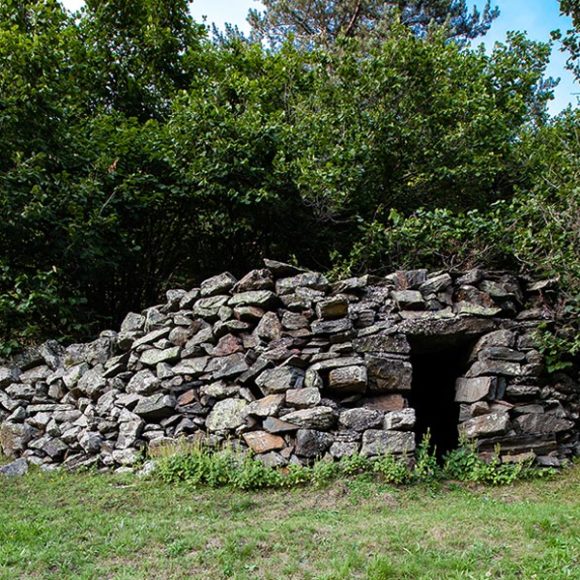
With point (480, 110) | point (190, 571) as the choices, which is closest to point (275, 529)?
point (190, 571)

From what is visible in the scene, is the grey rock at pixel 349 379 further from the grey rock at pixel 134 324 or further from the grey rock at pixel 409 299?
the grey rock at pixel 134 324

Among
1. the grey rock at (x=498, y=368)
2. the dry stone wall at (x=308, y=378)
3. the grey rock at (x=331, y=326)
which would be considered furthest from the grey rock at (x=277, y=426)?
the grey rock at (x=498, y=368)

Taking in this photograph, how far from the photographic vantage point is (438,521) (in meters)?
4.13

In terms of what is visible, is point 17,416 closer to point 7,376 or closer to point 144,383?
point 7,376

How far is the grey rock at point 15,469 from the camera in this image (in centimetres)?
594

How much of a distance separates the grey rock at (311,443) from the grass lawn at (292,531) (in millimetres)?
421

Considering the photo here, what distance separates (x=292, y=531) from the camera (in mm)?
4047

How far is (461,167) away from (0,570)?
7.56 meters

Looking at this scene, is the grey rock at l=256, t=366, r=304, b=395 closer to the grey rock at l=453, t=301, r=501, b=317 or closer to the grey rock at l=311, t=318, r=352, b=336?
the grey rock at l=311, t=318, r=352, b=336

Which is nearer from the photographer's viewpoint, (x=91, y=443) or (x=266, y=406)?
(x=266, y=406)

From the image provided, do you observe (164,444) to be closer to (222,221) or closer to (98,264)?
(98,264)

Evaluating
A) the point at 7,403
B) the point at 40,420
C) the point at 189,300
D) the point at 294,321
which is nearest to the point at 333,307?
the point at 294,321

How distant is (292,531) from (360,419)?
5.73 feet

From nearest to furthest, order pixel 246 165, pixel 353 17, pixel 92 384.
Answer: pixel 92 384, pixel 246 165, pixel 353 17
